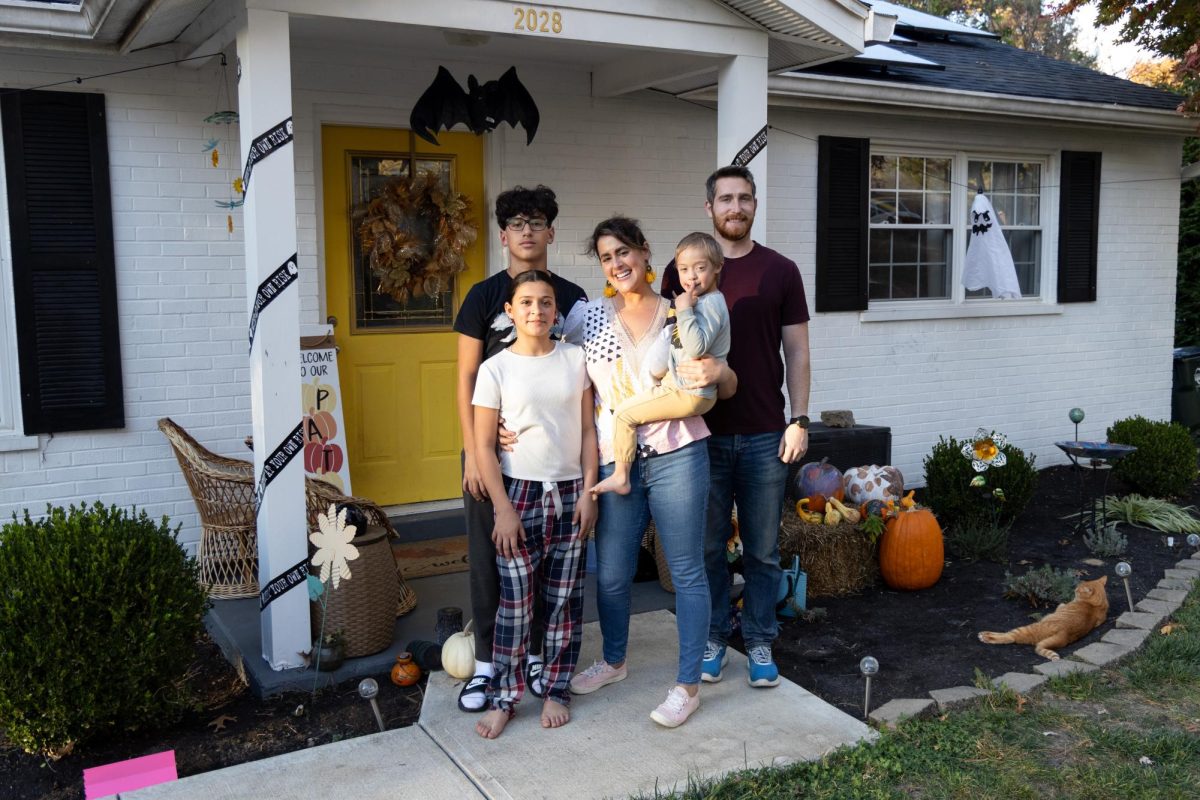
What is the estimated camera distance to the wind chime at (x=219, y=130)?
17.2ft

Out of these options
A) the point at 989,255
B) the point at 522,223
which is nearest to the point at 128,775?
the point at 522,223

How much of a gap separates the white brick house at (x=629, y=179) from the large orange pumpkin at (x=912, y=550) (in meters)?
1.68

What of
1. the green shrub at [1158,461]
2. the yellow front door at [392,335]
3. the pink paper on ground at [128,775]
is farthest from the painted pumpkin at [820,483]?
the pink paper on ground at [128,775]

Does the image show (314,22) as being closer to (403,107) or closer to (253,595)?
(403,107)

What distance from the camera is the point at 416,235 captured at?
237 inches

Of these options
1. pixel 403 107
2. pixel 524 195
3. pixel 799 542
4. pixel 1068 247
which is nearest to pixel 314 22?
pixel 403 107

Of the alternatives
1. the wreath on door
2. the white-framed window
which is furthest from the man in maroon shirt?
the white-framed window

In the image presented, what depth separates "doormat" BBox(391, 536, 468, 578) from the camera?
554 cm

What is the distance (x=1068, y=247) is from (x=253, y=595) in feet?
22.2

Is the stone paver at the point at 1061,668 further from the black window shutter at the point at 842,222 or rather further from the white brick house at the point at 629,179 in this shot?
the black window shutter at the point at 842,222

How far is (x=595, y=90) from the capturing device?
6.35 meters

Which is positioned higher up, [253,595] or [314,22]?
[314,22]

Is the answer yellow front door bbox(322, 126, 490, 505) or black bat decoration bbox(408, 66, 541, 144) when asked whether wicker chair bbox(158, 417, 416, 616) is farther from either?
black bat decoration bbox(408, 66, 541, 144)

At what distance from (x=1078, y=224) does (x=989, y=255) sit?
1385mm
